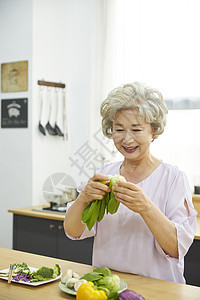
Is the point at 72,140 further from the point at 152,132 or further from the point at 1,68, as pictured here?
the point at 152,132

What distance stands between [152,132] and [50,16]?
2630mm

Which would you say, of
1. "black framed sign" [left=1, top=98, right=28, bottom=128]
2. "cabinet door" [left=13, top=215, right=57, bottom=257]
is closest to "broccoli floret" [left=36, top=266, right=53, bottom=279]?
"cabinet door" [left=13, top=215, right=57, bottom=257]

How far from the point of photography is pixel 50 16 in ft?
13.7

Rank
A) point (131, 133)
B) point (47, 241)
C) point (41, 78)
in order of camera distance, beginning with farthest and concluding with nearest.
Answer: point (41, 78), point (47, 241), point (131, 133)

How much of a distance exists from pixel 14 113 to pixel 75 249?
1.50 metres

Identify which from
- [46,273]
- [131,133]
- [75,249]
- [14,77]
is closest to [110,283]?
[46,273]

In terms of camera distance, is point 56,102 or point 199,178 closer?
point 199,178

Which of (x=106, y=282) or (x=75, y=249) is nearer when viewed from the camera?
(x=106, y=282)

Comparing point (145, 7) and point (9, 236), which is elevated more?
point (145, 7)

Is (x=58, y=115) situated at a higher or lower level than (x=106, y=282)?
higher

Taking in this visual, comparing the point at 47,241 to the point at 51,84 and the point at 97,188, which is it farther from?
the point at 97,188

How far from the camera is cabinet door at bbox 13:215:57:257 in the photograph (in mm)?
3529

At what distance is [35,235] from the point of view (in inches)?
143

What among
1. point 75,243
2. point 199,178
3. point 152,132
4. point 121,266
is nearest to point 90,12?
point 199,178
